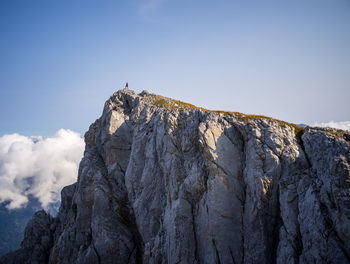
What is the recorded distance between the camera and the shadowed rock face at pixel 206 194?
25344mm

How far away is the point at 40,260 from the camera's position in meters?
53.8

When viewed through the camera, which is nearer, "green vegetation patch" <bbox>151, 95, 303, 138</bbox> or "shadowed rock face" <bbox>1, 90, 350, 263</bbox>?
"shadowed rock face" <bbox>1, 90, 350, 263</bbox>

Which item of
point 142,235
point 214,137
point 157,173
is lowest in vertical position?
point 142,235

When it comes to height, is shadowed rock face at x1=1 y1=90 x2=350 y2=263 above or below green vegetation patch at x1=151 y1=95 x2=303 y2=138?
below

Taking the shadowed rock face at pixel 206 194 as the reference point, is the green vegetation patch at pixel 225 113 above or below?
above

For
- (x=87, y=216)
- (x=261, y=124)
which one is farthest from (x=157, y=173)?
(x=261, y=124)

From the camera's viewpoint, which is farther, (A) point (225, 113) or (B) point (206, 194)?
(A) point (225, 113)

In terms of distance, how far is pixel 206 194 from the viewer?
3419 cm

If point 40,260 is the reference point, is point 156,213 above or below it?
above

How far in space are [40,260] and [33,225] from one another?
9.56 meters

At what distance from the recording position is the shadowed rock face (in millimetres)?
25344

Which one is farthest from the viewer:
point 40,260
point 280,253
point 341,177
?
point 40,260

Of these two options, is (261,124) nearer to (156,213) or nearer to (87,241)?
(156,213)

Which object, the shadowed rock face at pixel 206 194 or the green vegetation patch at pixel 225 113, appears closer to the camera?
the shadowed rock face at pixel 206 194
